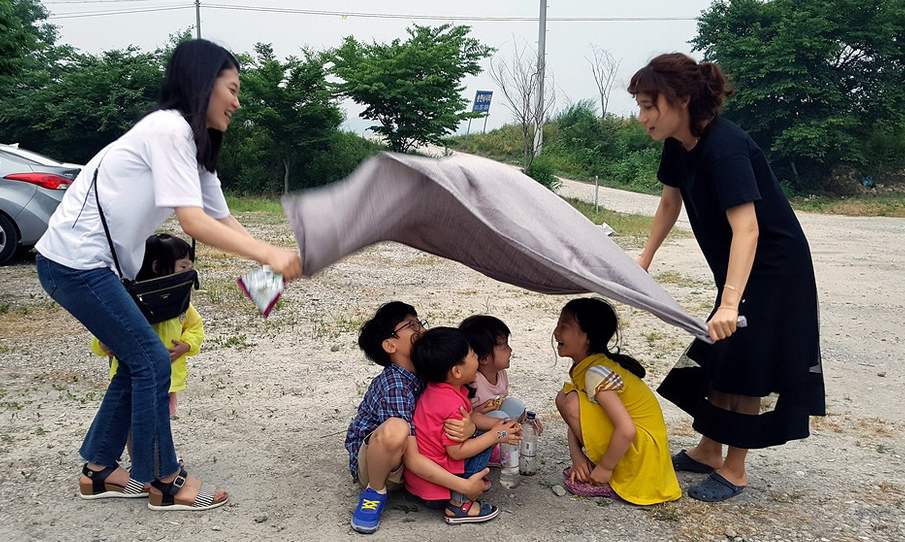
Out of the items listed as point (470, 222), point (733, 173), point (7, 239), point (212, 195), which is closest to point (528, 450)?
point (470, 222)

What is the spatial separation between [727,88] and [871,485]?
199 centimetres

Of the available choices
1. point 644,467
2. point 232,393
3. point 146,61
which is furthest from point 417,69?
point 644,467

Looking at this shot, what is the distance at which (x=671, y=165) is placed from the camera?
11.1 ft

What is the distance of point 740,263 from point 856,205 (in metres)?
23.4

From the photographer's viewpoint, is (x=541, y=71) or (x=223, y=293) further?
(x=541, y=71)

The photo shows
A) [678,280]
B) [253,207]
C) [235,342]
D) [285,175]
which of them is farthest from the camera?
[285,175]

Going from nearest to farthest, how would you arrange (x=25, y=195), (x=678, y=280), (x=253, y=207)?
1. (x=25, y=195)
2. (x=678, y=280)
3. (x=253, y=207)

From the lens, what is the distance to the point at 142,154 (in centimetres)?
271

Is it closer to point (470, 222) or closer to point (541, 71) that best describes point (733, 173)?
point (470, 222)

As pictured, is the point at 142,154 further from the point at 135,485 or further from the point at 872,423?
the point at 872,423

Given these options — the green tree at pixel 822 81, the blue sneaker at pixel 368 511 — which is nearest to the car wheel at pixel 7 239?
the blue sneaker at pixel 368 511

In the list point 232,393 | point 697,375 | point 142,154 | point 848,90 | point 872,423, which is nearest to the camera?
point 142,154

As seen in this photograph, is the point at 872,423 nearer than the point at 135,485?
No

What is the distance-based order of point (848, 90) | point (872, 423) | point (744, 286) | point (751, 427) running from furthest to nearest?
point (848, 90), point (872, 423), point (751, 427), point (744, 286)
